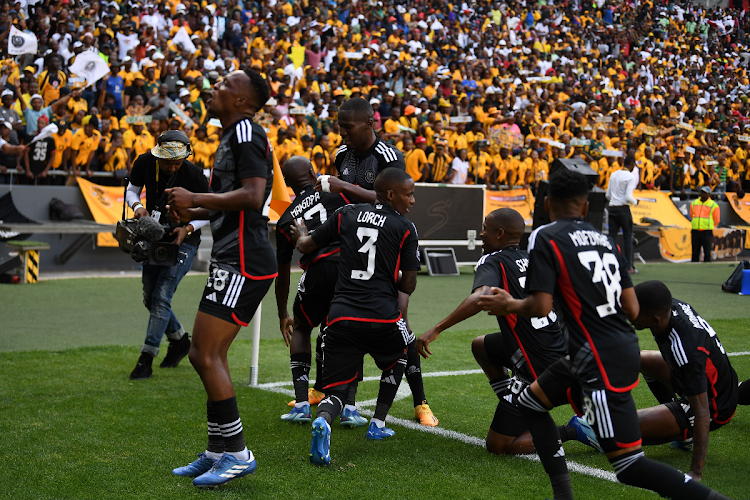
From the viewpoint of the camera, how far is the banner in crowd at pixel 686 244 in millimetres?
21192

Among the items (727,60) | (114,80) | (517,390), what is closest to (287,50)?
(114,80)

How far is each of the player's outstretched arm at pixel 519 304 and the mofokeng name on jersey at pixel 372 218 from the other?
1.35 meters

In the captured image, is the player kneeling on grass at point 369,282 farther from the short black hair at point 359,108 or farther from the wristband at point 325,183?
the short black hair at point 359,108

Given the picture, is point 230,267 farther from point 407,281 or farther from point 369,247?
point 407,281

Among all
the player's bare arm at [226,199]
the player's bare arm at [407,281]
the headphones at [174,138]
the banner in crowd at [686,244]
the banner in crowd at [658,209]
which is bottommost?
the banner in crowd at [686,244]

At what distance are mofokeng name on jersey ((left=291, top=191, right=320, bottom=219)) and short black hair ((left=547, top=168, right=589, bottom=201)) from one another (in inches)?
94.4

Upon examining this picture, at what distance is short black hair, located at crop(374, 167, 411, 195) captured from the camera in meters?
4.68

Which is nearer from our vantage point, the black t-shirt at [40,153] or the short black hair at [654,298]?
the short black hair at [654,298]

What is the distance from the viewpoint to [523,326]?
461 centimetres

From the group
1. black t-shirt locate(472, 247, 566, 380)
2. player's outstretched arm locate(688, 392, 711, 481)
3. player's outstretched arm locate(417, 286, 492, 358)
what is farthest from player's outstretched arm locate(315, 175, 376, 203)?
player's outstretched arm locate(688, 392, 711, 481)

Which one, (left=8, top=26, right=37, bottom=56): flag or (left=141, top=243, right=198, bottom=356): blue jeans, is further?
(left=8, top=26, right=37, bottom=56): flag

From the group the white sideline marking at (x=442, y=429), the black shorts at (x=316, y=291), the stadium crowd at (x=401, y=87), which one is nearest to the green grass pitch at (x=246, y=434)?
the white sideline marking at (x=442, y=429)

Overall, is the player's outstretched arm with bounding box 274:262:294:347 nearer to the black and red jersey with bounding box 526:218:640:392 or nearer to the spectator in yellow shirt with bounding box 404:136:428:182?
the black and red jersey with bounding box 526:218:640:392

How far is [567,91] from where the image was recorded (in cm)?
2748
